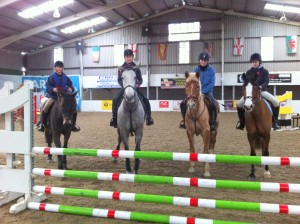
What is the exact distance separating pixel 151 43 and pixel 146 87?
467 cm

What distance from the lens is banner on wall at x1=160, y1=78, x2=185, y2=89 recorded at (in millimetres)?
28859

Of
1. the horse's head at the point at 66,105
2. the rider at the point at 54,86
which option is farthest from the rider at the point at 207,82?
the rider at the point at 54,86

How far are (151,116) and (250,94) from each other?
9822 mm

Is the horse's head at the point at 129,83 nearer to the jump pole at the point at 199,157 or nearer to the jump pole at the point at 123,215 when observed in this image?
the jump pole at the point at 199,157

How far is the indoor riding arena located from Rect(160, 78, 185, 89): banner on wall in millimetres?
106

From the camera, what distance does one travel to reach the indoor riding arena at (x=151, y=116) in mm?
3699

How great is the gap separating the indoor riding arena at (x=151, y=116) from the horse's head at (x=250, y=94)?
0.02 m

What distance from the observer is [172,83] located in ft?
95.5

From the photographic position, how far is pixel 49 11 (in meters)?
21.8

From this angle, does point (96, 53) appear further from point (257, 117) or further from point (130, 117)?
point (257, 117)

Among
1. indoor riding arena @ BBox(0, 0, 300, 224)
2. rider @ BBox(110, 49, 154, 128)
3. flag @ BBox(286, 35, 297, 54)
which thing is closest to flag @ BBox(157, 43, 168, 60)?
indoor riding arena @ BBox(0, 0, 300, 224)

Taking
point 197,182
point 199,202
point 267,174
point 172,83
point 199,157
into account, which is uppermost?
point 172,83

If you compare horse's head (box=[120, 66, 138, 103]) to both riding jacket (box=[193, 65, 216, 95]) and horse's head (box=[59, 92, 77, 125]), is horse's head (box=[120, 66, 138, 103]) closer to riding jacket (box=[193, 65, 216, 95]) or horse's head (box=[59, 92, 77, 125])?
horse's head (box=[59, 92, 77, 125])

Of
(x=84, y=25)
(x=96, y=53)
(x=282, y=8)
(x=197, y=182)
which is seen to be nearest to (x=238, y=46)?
(x=282, y=8)
